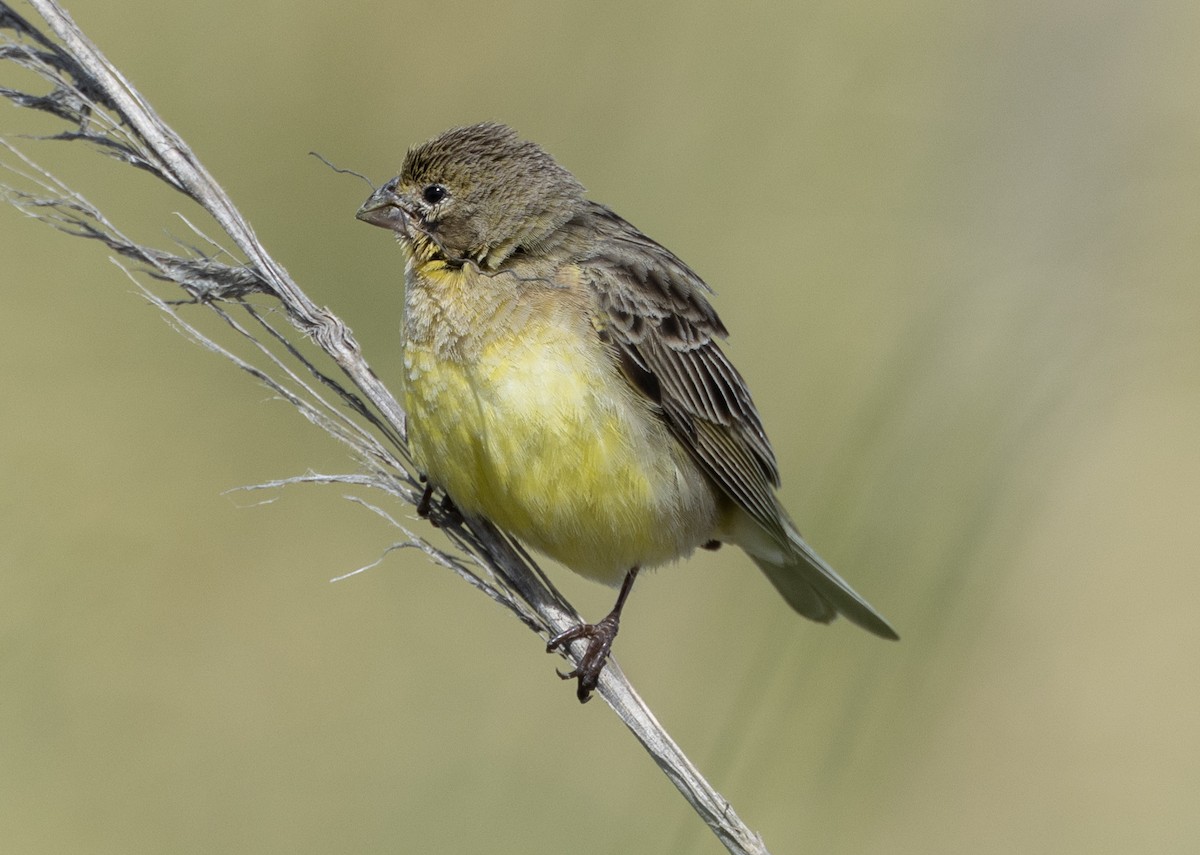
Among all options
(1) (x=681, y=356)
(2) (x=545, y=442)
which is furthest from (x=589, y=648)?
(1) (x=681, y=356)

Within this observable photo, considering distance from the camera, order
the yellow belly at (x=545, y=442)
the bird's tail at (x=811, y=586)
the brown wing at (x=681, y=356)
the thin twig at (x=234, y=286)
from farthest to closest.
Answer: the bird's tail at (x=811, y=586) < the brown wing at (x=681, y=356) < the yellow belly at (x=545, y=442) < the thin twig at (x=234, y=286)

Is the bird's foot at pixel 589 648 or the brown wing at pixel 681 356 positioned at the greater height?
the brown wing at pixel 681 356

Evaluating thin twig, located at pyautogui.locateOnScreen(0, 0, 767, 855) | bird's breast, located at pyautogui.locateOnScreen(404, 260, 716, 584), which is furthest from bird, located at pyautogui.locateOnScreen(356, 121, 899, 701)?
thin twig, located at pyautogui.locateOnScreen(0, 0, 767, 855)

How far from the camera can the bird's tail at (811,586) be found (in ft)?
13.5

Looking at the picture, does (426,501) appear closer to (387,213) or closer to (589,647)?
(589,647)

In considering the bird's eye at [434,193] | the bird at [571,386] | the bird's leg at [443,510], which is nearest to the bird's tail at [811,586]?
the bird at [571,386]

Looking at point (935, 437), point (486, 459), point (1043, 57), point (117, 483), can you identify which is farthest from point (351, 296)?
point (1043, 57)

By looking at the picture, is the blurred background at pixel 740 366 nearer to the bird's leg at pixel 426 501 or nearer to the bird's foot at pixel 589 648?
the bird's foot at pixel 589 648

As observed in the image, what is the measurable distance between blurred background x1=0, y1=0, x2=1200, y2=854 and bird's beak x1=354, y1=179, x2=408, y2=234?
63.4 inches

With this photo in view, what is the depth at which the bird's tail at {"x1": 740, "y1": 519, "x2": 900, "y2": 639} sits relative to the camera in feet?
13.5

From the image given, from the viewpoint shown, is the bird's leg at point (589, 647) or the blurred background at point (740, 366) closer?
the bird's leg at point (589, 647)

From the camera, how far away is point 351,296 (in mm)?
5746

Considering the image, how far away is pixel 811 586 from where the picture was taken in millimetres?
4387

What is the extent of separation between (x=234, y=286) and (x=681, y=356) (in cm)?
156
